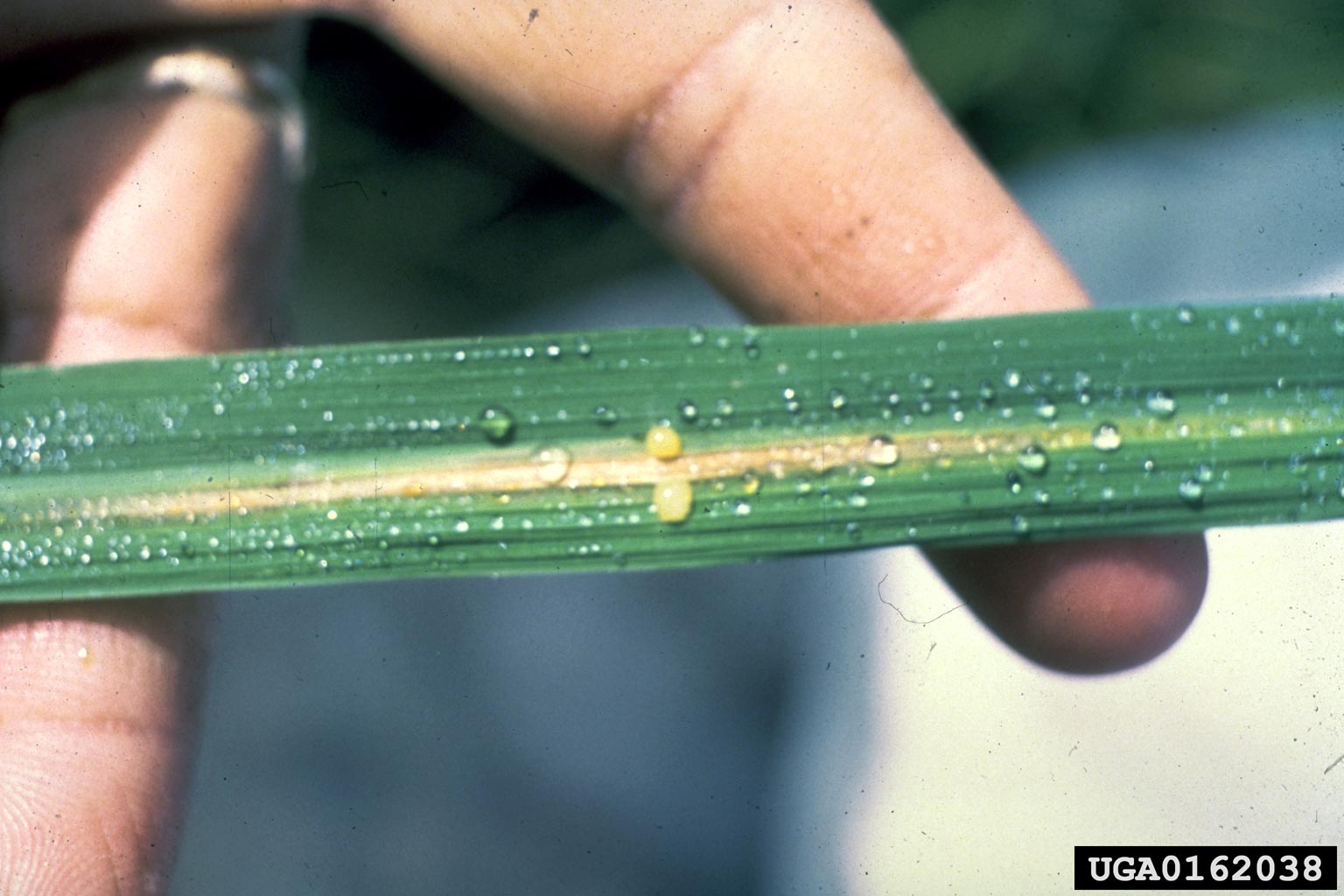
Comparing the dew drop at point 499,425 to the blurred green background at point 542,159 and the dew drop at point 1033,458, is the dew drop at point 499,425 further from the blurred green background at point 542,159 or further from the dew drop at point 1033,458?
the blurred green background at point 542,159

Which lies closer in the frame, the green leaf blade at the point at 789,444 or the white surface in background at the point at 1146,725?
the green leaf blade at the point at 789,444

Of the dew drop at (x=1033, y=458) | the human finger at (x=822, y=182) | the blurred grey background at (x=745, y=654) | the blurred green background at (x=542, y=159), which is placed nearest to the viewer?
the dew drop at (x=1033, y=458)

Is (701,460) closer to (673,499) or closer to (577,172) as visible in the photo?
(673,499)

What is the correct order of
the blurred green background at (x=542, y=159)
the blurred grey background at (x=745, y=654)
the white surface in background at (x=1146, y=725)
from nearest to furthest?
1. the white surface in background at (x=1146, y=725)
2. the blurred grey background at (x=745, y=654)
3. the blurred green background at (x=542, y=159)

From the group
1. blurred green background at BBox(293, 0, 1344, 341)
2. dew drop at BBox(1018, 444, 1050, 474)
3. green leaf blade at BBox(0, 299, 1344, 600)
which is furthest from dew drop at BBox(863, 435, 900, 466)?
blurred green background at BBox(293, 0, 1344, 341)

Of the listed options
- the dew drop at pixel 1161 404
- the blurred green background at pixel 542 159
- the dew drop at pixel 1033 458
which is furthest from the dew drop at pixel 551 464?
the blurred green background at pixel 542 159

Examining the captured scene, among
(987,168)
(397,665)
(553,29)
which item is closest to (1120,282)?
(987,168)
